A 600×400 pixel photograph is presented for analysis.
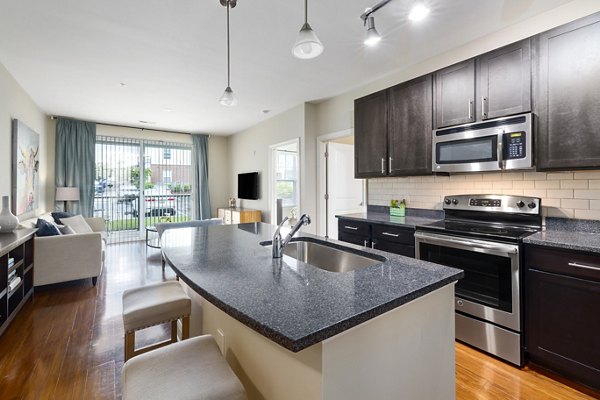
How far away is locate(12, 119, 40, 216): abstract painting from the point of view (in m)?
3.62

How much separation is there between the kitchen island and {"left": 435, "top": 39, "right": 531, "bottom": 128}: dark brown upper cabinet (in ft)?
5.67

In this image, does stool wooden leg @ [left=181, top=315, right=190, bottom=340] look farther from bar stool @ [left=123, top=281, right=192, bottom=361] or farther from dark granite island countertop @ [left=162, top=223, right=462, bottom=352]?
dark granite island countertop @ [left=162, top=223, right=462, bottom=352]

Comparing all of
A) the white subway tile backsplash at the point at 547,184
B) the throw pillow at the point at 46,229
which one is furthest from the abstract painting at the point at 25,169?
the white subway tile backsplash at the point at 547,184

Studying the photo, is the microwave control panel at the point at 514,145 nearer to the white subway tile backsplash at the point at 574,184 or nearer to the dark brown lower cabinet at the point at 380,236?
the white subway tile backsplash at the point at 574,184

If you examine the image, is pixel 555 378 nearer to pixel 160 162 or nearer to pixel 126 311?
pixel 126 311

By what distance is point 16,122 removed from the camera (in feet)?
12.0

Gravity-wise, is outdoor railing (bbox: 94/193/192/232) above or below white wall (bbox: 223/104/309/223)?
below

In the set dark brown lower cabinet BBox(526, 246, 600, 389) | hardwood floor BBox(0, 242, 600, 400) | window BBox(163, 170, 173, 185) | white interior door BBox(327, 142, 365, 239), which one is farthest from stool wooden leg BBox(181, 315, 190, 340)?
window BBox(163, 170, 173, 185)

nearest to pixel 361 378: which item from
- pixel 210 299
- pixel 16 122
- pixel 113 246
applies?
pixel 210 299

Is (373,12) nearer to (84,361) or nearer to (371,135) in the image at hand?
(371,135)

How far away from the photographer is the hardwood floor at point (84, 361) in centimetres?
176

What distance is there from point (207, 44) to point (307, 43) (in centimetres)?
161

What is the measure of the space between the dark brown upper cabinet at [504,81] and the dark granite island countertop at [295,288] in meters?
1.71

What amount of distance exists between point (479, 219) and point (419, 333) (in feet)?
6.33
